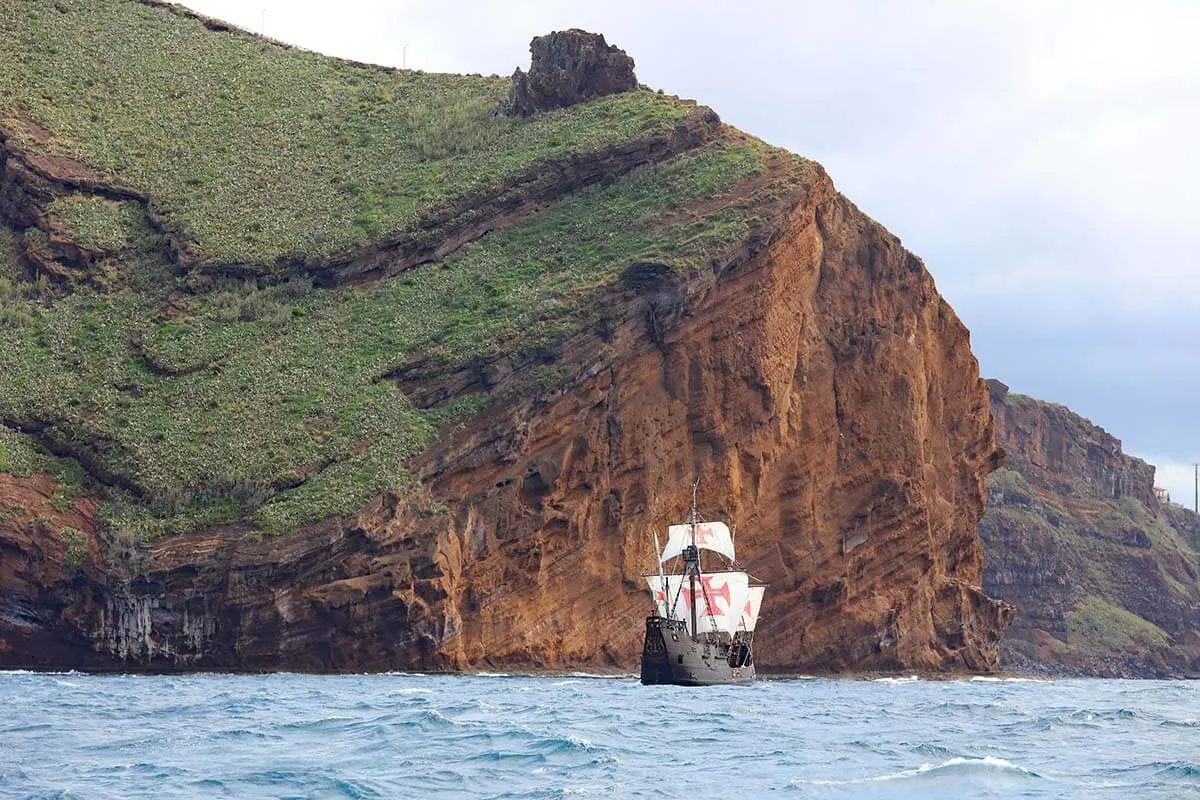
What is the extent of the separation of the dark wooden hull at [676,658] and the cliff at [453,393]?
271 inches

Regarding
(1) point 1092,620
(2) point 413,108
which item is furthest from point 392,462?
(1) point 1092,620

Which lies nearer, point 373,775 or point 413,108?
point 373,775

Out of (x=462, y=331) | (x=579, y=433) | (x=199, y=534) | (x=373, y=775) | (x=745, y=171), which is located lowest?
(x=373, y=775)

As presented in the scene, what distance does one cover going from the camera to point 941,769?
37.2 meters

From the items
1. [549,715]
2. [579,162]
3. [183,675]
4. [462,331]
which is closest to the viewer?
[549,715]

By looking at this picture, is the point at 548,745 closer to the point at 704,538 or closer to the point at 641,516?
the point at 704,538

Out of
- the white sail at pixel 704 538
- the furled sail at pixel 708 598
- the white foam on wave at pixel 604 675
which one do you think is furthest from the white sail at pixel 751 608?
the white foam on wave at pixel 604 675

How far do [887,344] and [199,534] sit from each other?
37.8 m

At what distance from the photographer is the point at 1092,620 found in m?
181

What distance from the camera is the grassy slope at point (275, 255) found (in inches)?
3280

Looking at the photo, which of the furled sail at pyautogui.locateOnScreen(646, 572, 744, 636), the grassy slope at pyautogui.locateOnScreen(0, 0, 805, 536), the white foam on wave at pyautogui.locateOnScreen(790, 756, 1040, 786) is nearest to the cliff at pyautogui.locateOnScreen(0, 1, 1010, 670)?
the grassy slope at pyautogui.locateOnScreen(0, 0, 805, 536)

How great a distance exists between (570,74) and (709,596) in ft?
139

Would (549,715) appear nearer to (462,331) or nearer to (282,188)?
(462,331)

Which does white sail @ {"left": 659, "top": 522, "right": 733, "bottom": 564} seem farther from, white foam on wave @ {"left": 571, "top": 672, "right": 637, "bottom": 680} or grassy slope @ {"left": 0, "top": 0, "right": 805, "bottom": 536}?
grassy slope @ {"left": 0, "top": 0, "right": 805, "bottom": 536}
